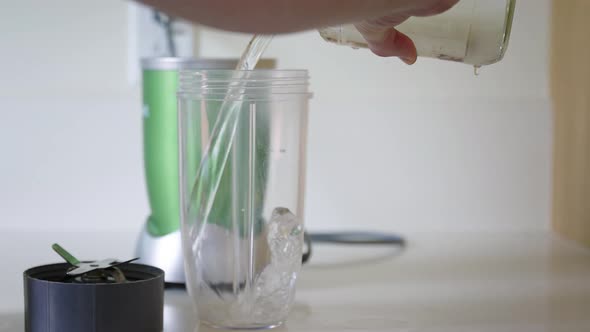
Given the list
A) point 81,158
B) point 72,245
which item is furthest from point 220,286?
point 81,158

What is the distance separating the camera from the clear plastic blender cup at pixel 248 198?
2.31 ft

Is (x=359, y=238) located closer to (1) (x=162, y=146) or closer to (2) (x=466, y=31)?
(1) (x=162, y=146)

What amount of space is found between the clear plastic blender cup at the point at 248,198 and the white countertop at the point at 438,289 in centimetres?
4

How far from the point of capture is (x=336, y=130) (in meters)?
1.22

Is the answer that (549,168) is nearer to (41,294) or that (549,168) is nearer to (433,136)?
(433,136)

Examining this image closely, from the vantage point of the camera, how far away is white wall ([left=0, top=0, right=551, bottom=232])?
1207 mm

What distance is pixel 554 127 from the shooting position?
123cm

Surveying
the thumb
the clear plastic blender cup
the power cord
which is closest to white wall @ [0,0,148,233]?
the power cord

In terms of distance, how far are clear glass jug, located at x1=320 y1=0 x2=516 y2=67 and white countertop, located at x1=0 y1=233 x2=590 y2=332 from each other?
229 millimetres

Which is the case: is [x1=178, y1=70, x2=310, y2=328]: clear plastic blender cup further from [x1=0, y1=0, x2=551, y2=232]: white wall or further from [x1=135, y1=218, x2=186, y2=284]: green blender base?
[x1=0, y1=0, x2=551, y2=232]: white wall

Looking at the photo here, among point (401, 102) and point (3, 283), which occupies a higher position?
point (401, 102)

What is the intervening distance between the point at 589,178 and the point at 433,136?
22 centimetres

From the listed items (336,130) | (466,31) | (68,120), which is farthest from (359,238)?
(466,31)

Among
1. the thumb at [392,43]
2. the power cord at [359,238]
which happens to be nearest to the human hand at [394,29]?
the thumb at [392,43]
